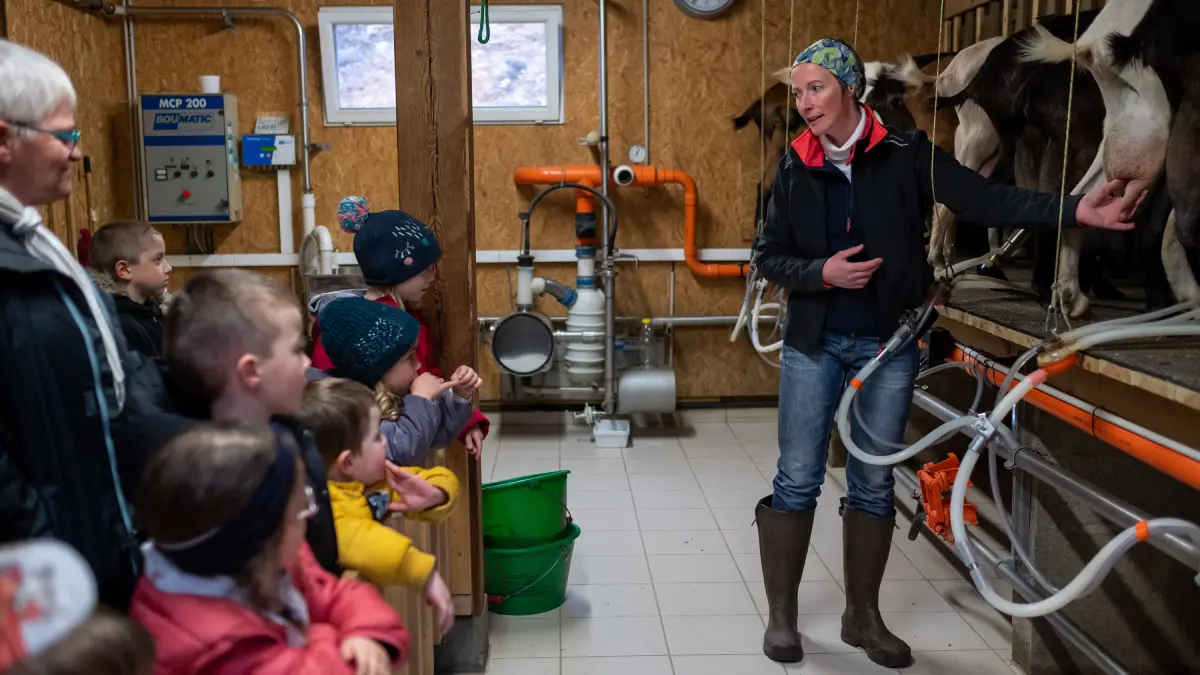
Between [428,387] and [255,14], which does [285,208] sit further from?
[428,387]

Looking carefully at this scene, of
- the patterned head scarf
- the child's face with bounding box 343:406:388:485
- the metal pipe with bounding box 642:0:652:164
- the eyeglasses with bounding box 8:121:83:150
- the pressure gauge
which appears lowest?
the child's face with bounding box 343:406:388:485

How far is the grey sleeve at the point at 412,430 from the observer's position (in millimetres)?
1948

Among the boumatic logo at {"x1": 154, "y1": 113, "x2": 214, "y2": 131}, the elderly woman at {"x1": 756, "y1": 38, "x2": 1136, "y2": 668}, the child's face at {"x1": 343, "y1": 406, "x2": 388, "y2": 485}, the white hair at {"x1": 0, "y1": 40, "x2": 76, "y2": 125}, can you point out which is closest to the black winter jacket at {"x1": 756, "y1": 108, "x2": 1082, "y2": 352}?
the elderly woman at {"x1": 756, "y1": 38, "x2": 1136, "y2": 668}

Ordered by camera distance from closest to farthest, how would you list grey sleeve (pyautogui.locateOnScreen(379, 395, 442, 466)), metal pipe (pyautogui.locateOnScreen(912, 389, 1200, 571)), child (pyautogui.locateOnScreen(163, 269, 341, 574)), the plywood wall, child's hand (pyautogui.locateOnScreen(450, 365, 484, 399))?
child (pyautogui.locateOnScreen(163, 269, 341, 574))
metal pipe (pyautogui.locateOnScreen(912, 389, 1200, 571))
grey sleeve (pyautogui.locateOnScreen(379, 395, 442, 466))
child's hand (pyautogui.locateOnScreen(450, 365, 484, 399))
the plywood wall

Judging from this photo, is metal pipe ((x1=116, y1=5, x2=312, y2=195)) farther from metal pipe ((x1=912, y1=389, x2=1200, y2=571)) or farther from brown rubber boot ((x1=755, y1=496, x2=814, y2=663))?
metal pipe ((x1=912, y1=389, x2=1200, y2=571))

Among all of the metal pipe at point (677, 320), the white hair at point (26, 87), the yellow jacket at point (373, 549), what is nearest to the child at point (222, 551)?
the yellow jacket at point (373, 549)

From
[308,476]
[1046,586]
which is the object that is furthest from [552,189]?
[308,476]

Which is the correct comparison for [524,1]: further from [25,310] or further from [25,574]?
[25,574]

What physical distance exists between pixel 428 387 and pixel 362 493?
19.0 inches

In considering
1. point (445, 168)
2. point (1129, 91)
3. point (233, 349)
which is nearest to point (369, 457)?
point (233, 349)

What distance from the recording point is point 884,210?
7.77 feet

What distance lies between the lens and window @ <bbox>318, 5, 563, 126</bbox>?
4.96m

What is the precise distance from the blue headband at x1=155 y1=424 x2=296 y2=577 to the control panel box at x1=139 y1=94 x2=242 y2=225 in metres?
4.23

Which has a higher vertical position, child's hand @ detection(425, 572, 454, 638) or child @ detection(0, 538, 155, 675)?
child @ detection(0, 538, 155, 675)
